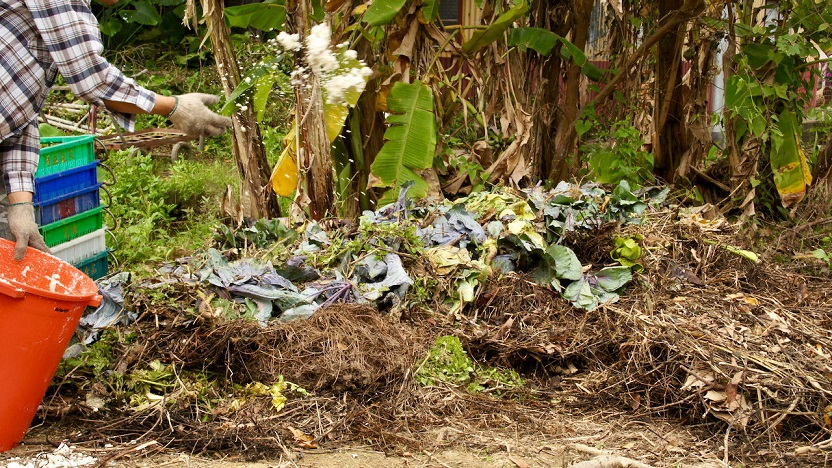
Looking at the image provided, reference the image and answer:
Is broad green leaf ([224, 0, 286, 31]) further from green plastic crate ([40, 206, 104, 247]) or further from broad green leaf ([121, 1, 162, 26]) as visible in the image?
broad green leaf ([121, 1, 162, 26])

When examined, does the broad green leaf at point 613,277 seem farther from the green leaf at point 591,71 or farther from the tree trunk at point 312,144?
the green leaf at point 591,71

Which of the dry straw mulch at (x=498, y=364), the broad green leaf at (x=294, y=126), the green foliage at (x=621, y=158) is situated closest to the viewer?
the dry straw mulch at (x=498, y=364)

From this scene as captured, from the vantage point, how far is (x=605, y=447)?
3246mm

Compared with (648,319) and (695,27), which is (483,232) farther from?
(695,27)

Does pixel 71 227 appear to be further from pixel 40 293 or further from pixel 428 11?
pixel 428 11

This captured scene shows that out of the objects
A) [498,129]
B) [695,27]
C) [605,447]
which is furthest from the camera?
[498,129]

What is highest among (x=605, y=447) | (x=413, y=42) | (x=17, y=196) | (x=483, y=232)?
(x=413, y=42)

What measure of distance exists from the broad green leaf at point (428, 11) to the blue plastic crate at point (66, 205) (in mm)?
2370

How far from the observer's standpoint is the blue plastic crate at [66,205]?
4.20 meters

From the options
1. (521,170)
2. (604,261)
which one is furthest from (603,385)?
(521,170)

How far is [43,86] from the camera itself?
3.22 m

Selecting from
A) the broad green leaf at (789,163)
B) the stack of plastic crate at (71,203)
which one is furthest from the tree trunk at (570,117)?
the stack of plastic crate at (71,203)

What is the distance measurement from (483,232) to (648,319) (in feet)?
3.30

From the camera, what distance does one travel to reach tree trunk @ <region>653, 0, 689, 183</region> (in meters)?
6.65
